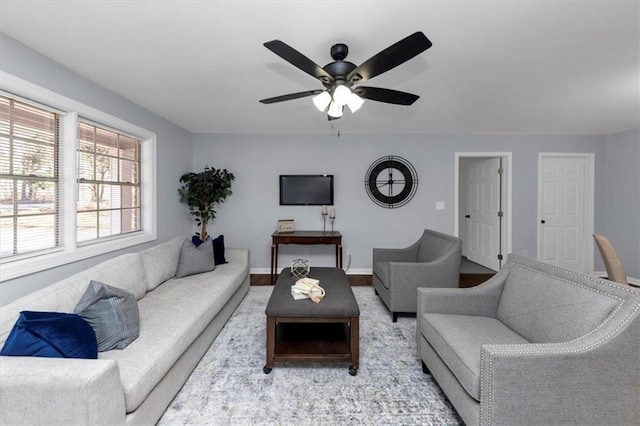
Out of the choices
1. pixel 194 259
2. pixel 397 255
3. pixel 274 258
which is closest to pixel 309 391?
pixel 194 259

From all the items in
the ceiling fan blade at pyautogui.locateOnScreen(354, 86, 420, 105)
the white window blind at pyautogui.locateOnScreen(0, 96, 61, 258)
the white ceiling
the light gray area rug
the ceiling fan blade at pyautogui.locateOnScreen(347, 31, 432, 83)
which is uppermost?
the white ceiling

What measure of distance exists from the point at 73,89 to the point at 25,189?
936 millimetres

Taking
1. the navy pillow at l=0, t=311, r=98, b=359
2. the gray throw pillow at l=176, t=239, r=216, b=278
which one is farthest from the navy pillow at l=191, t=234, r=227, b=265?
the navy pillow at l=0, t=311, r=98, b=359

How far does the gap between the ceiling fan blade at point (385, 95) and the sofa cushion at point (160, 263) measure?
2390mm

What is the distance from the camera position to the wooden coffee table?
2016 millimetres

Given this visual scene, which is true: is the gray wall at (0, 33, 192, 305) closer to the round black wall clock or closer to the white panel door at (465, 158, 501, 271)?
the round black wall clock

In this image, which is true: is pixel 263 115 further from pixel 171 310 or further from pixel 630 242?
pixel 630 242

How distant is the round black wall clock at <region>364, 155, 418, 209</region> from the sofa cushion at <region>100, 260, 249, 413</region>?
263 cm

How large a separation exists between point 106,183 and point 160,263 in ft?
3.64

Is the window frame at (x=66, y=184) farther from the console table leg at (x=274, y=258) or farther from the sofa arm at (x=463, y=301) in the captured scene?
the sofa arm at (x=463, y=301)

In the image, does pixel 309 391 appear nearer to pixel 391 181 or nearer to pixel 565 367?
pixel 565 367

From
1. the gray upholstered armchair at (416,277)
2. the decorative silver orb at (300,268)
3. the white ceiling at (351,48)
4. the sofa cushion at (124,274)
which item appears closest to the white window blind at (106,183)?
the white ceiling at (351,48)

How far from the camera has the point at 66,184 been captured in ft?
7.97

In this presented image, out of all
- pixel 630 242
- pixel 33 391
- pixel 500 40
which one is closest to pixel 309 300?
pixel 33 391
